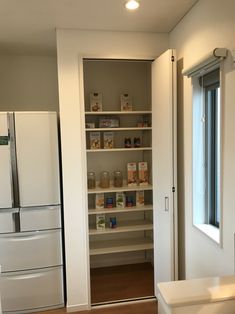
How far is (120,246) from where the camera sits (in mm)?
3500

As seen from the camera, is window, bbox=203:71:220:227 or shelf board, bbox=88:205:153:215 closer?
window, bbox=203:71:220:227

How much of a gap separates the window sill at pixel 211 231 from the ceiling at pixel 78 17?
5.70 feet

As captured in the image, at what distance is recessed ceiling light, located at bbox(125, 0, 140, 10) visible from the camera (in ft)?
6.98

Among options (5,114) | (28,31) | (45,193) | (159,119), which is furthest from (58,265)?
(28,31)

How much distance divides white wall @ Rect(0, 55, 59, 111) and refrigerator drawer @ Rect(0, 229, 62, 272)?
157cm

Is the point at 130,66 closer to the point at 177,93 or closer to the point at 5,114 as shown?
the point at 177,93

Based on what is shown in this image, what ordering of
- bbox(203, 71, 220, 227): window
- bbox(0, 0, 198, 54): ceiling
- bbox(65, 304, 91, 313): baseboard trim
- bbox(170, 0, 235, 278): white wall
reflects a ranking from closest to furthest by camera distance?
bbox(170, 0, 235, 278): white wall → bbox(0, 0, 198, 54): ceiling → bbox(203, 71, 220, 227): window → bbox(65, 304, 91, 313): baseboard trim

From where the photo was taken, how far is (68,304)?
9.28 feet

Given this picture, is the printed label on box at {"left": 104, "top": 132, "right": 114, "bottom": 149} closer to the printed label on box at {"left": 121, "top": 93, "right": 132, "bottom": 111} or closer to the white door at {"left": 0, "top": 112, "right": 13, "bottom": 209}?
the printed label on box at {"left": 121, "top": 93, "right": 132, "bottom": 111}

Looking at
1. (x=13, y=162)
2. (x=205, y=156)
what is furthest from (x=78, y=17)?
(x=205, y=156)

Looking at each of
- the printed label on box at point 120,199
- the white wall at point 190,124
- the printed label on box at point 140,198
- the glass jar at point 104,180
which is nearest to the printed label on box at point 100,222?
the printed label on box at point 120,199

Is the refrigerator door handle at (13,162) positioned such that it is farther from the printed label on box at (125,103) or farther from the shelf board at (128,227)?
the printed label on box at (125,103)

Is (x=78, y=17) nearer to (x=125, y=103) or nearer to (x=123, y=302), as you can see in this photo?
(x=125, y=103)

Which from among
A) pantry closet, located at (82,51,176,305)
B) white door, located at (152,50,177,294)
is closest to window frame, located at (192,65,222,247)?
white door, located at (152,50,177,294)
